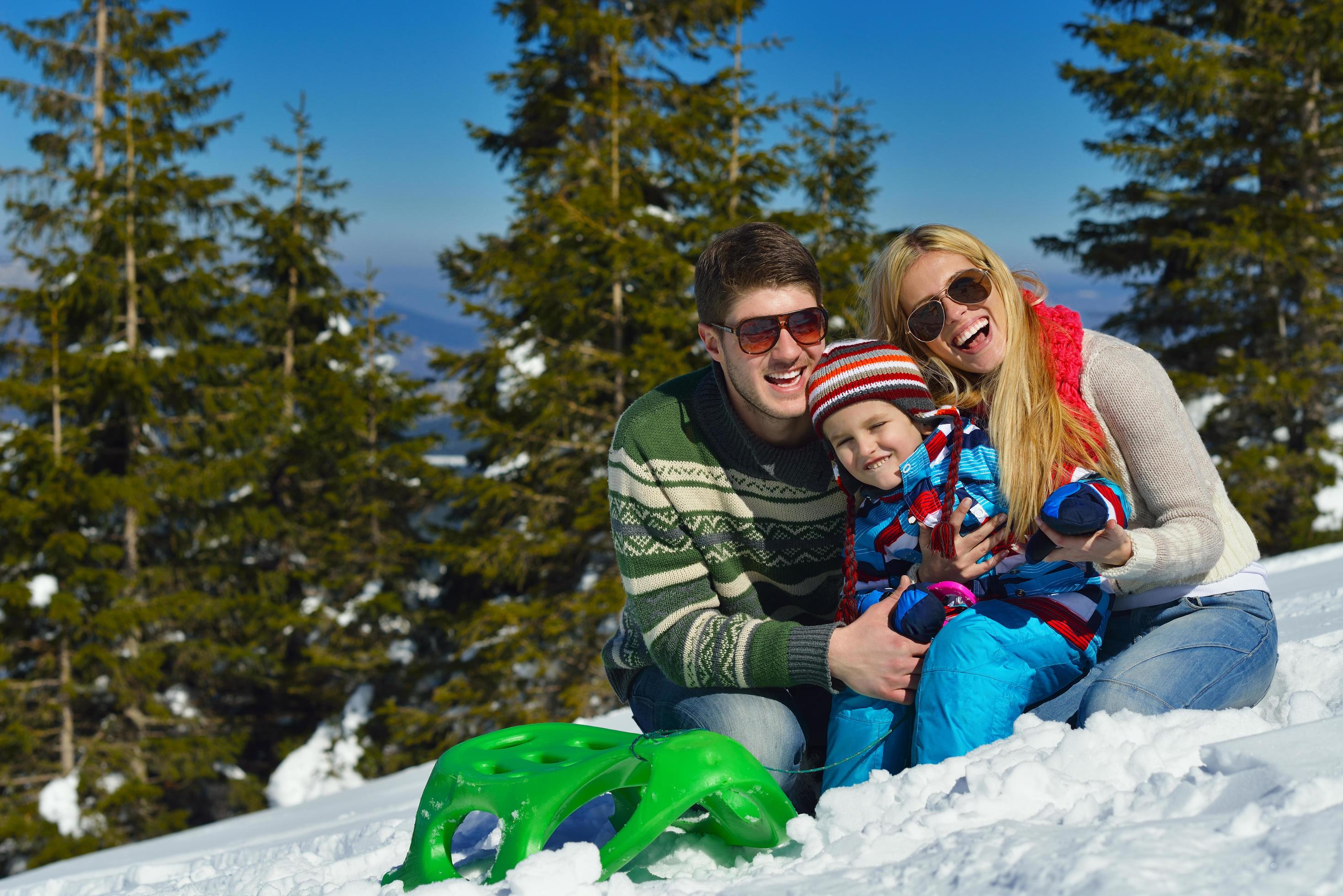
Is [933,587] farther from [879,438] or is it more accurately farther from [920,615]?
[879,438]

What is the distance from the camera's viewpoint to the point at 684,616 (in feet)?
9.23

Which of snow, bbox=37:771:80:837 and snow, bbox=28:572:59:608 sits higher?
snow, bbox=28:572:59:608

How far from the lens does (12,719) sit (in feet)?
39.2

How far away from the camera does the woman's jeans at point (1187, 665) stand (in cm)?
233

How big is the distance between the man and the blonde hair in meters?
0.22

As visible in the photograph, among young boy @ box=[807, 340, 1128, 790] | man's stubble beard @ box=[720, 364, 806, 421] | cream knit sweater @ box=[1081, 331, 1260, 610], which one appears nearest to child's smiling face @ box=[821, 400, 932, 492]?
young boy @ box=[807, 340, 1128, 790]

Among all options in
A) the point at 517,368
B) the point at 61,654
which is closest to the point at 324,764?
the point at 61,654

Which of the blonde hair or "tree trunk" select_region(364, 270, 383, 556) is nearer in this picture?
the blonde hair

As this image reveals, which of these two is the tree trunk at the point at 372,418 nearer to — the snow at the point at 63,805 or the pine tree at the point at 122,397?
the pine tree at the point at 122,397

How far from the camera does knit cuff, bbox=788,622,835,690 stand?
255 centimetres

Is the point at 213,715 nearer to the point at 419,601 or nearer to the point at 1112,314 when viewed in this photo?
the point at 419,601

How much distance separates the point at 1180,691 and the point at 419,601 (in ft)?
47.1

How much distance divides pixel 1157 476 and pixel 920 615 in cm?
70

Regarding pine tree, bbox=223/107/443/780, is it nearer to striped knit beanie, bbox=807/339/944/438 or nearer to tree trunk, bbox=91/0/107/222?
tree trunk, bbox=91/0/107/222
